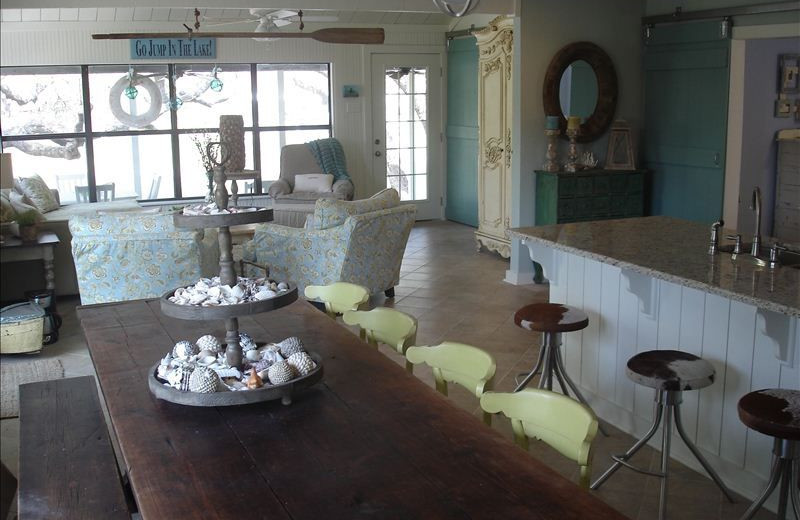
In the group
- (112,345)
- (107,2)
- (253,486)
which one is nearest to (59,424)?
(112,345)

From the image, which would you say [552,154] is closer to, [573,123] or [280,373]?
[573,123]

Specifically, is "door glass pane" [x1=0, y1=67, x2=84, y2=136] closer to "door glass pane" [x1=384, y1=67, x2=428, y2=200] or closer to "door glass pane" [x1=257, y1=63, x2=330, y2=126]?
"door glass pane" [x1=257, y1=63, x2=330, y2=126]

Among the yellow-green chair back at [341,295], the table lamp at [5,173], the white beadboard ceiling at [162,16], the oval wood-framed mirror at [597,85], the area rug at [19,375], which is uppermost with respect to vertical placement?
the white beadboard ceiling at [162,16]

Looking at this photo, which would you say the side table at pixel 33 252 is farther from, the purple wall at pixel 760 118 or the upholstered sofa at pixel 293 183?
the purple wall at pixel 760 118

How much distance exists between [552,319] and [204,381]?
197cm

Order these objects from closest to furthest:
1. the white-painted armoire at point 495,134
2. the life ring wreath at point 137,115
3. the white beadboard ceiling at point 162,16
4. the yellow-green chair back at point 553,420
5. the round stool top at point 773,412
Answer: the yellow-green chair back at point 553,420
the round stool top at point 773,412
the white-painted armoire at point 495,134
the white beadboard ceiling at point 162,16
the life ring wreath at point 137,115

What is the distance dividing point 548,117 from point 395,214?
5.79 feet

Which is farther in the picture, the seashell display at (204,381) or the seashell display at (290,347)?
the seashell display at (290,347)

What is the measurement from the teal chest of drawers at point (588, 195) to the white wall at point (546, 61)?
180mm

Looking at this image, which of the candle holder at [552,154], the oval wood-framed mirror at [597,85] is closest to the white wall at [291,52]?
the oval wood-framed mirror at [597,85]

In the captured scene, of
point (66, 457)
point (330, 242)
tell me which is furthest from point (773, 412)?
point (330, 242)

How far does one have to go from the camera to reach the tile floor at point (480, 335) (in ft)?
11.9

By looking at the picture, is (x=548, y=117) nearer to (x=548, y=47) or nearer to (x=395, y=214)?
(x=548, y=47)

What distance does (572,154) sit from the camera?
24.5 ft
